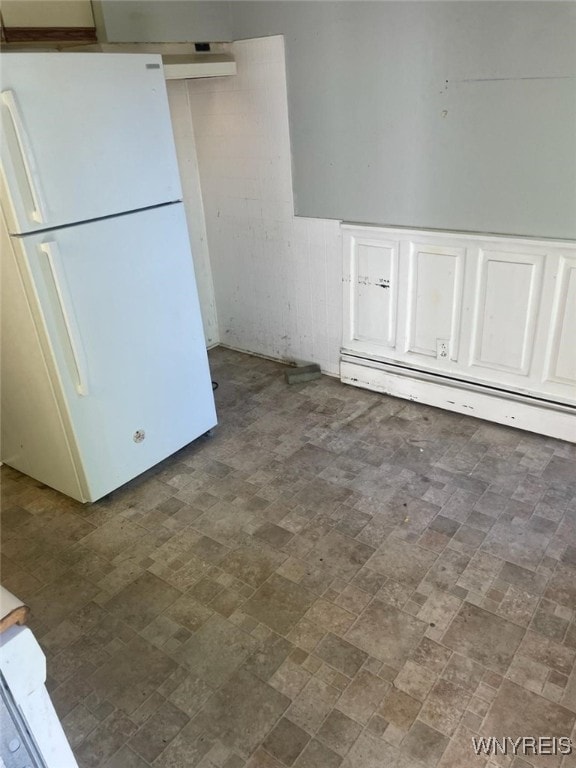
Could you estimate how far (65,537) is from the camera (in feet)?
7.86

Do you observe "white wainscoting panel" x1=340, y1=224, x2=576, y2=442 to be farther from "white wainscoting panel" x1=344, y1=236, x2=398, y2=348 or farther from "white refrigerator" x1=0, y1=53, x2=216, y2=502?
"white refrigerator" x1=0, y1=53, x2=216, y2=502

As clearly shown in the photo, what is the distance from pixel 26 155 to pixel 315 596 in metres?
1.84

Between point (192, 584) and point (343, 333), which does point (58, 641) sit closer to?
point (192, 584)

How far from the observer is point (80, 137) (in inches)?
81.8

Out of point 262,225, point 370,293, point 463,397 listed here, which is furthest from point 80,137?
point 463,397

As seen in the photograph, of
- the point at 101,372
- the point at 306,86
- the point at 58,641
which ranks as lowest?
the point at 58,641

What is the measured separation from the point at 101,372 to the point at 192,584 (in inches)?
37.1

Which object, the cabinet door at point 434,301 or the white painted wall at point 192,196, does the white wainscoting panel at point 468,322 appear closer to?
the cabinet door at point 434,301

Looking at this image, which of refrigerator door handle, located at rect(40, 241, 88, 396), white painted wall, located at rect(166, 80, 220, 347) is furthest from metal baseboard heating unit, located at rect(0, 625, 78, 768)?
white painted wall, located at rect(166, 80, 220, 347)

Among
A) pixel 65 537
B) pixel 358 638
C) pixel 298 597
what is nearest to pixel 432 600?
pixel 358 638

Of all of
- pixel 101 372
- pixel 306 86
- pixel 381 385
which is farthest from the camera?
pixel 381 385

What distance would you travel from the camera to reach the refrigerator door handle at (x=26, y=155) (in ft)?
6.09

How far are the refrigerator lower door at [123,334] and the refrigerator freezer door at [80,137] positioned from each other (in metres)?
0.09

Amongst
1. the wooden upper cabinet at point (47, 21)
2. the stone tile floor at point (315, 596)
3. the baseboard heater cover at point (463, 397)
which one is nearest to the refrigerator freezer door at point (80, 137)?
the wooden upper cabinet at point (47, 21)
